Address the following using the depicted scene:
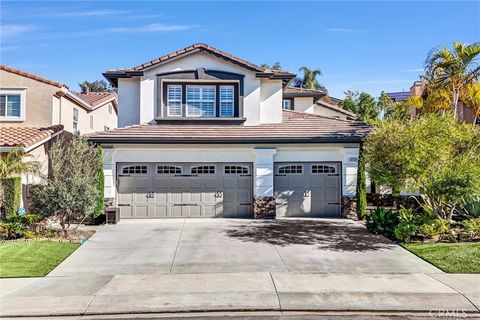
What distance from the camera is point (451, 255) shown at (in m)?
11.1

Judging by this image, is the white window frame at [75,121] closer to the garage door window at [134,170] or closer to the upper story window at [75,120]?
the upper story window at [75,120]

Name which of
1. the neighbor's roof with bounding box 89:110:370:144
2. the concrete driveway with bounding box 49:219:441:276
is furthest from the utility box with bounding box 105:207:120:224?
the neighbor's roof with bounding box 89:110:370:144

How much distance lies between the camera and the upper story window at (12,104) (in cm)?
1889

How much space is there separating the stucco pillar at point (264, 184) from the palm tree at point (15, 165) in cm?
892

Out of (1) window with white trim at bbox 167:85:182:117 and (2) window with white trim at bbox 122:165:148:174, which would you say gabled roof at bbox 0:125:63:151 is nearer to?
(2) window with white trim at bbox 122:165:148:174

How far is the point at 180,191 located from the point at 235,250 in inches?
259

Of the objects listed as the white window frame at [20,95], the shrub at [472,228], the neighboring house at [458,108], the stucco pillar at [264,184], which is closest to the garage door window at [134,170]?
the stucco pillar at [264,184]

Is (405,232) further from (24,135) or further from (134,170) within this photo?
(24,135)

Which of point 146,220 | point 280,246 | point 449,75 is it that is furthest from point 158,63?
point 449,75

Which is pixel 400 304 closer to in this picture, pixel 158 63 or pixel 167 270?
pixel 167 270

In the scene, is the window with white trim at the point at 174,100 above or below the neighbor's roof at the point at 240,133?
above

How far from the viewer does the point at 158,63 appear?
1895cm

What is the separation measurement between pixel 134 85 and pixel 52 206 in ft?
26.6

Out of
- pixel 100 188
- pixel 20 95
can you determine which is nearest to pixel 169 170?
pixel 100 188
